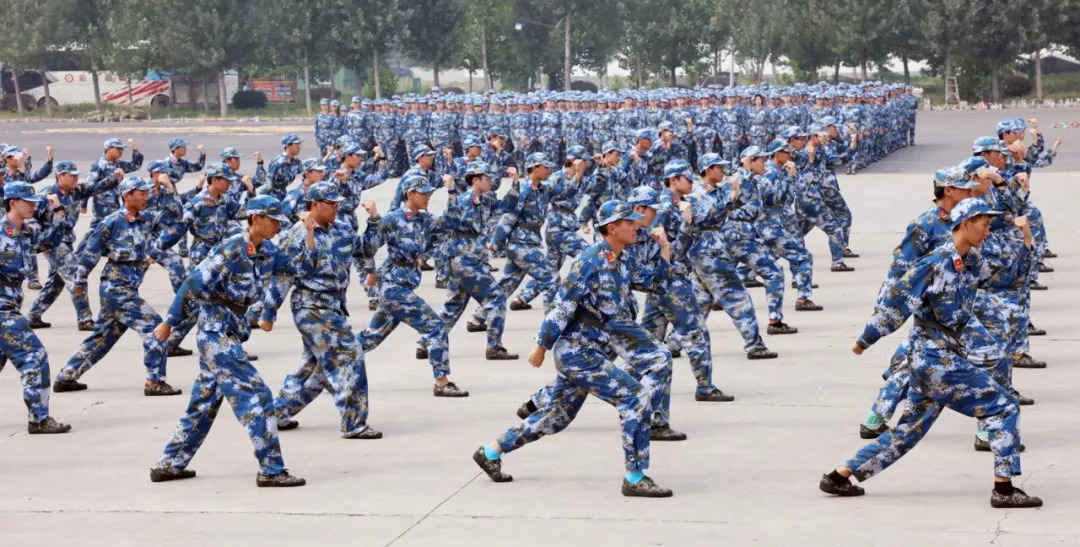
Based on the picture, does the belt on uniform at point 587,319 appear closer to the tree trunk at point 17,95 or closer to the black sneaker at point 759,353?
the black sneaker at point 759,353

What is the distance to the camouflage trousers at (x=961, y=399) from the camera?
934cm

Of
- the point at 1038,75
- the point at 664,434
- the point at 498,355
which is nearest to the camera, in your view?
the point at 664,434

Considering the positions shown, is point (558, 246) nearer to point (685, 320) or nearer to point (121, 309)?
point (121, 309)

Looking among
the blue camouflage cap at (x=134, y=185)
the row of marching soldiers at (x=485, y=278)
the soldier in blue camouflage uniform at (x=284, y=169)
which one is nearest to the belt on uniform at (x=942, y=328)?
the row of marching soldiers at (x=485, y=278)

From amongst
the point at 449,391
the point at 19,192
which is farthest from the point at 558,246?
the point at 19,192

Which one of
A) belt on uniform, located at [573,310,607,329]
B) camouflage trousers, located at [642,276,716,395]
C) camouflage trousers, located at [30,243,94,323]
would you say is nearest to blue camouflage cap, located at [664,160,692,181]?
camouflage trousers, located at [642,276,716,395]

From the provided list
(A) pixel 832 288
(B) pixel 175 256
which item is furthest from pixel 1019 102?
(B) pixel 175 256

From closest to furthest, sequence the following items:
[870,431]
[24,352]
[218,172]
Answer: [870,431] → [24,352] → [218,172]

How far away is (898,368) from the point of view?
37.7 ft

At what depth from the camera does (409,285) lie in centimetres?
1354

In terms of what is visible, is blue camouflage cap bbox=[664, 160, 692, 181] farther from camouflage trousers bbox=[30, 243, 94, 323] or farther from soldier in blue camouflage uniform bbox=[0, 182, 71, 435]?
camouflage trousers bbox=[30, 243, 94, 323]

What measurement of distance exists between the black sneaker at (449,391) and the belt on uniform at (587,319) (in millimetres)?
3750

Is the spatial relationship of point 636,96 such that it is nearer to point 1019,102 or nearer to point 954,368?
point 954,368

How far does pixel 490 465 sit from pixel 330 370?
184 centimetres
